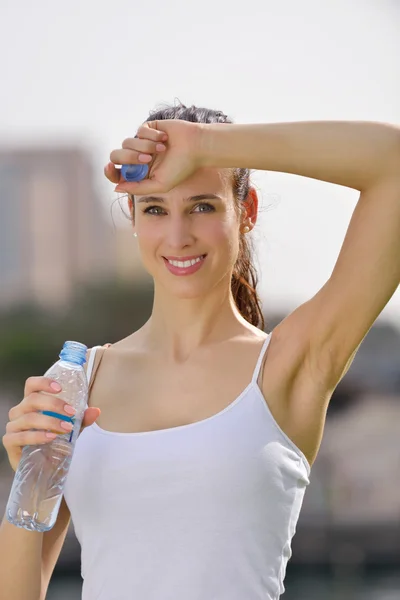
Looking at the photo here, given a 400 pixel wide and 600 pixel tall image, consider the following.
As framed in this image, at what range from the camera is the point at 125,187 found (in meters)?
1.61

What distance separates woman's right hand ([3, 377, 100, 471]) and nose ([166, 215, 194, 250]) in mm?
375

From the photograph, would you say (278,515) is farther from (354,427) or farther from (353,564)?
(354,427)

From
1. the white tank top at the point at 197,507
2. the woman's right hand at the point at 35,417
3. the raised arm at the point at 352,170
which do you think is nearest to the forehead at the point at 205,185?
the raised arm at the point at 352,170

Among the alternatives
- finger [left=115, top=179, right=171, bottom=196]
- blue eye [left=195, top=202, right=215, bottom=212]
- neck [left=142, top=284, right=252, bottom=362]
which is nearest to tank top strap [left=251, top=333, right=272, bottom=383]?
neck [left=142, top=284, right=252, bottom=362]

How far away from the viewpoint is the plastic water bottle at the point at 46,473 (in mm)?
1660

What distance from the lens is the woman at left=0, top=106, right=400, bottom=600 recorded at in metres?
1.58

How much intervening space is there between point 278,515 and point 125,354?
0.44 meters

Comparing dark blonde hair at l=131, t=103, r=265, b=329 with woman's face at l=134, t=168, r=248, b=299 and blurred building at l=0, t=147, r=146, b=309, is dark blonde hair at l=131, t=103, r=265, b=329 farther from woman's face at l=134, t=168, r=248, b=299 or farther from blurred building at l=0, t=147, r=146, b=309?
blurred building at l=0, t=147, r=146, b=309

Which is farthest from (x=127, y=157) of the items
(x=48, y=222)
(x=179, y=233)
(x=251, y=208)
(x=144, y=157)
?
(x=48, y=222)

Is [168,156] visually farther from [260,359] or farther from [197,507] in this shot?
[197,507]

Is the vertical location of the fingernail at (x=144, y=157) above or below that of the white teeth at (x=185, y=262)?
above

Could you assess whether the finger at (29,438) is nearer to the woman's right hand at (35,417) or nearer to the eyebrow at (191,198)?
the woman's right hand at (35,417)

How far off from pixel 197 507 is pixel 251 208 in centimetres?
62

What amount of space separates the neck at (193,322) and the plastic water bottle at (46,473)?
8.8 inches
